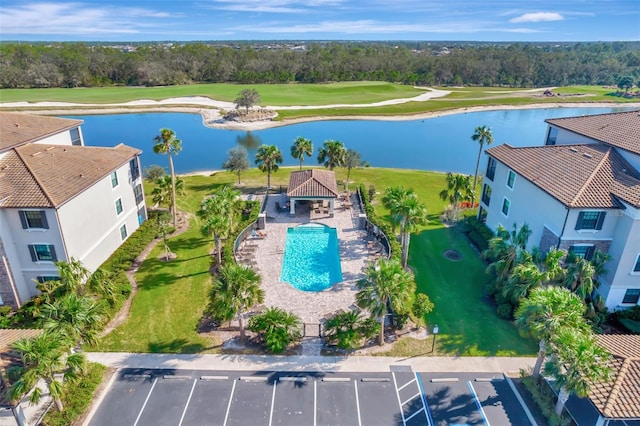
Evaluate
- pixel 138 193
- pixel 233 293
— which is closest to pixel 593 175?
pixel 233 293

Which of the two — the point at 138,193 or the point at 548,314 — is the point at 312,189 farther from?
the point at 548,314

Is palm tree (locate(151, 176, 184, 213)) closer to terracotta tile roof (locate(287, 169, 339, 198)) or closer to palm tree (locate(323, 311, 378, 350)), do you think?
terracotta tile roof (locate(287, 169, 339, 198))

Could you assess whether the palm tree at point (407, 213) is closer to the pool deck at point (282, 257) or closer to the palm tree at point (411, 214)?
the palm tree at point (411, 214)

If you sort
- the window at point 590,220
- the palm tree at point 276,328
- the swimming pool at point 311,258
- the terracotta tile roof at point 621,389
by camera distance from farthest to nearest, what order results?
the swimming pool at point 311,258
the window at point 590,220
the palm tree at point 276,328
the terracotta tile roof at point 621,389

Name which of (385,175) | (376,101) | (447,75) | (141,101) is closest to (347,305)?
(385,175)

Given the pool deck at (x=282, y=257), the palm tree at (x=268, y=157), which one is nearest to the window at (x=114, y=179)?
the pool deck at (x=282, y=257)

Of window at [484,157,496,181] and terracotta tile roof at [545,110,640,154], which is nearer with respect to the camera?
terracotta tile roof at [545,110,640,154]

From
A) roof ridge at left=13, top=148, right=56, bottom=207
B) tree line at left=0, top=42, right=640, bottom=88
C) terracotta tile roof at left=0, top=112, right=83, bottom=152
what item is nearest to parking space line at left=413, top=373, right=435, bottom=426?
roof ridge at left=13, top=148, right=56, bottom=207
